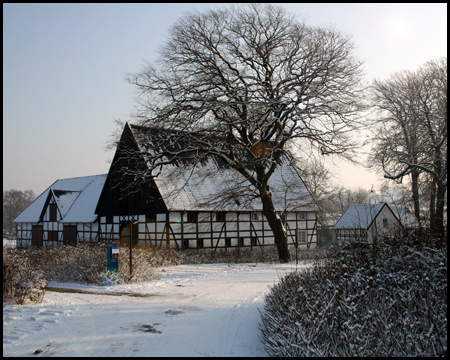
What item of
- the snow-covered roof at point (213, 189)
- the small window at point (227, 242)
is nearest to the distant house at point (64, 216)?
the snow-covered roof at point (213, 189)

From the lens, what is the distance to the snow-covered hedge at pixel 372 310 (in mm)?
5188

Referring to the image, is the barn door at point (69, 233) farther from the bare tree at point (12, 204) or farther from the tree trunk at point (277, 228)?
the bare tree at point (12, 204)

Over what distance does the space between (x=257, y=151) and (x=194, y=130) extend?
3.45m

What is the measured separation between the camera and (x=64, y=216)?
3469 centimetres

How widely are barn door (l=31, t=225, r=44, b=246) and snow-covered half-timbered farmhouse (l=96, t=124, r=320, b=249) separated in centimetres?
1071

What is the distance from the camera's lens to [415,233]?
8.13m

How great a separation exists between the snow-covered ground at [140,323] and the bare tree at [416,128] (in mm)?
14616

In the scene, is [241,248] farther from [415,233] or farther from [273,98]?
[415,233]

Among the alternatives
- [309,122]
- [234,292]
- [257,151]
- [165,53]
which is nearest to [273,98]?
[309,122]

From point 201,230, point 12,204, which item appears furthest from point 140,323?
point 12,204

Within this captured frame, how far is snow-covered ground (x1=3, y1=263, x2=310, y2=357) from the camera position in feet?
22.2

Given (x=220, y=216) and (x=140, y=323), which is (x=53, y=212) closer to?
(x=220, y=216)

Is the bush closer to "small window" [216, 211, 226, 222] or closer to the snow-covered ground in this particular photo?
the snow-covered ground

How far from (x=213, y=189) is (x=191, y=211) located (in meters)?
3.15
